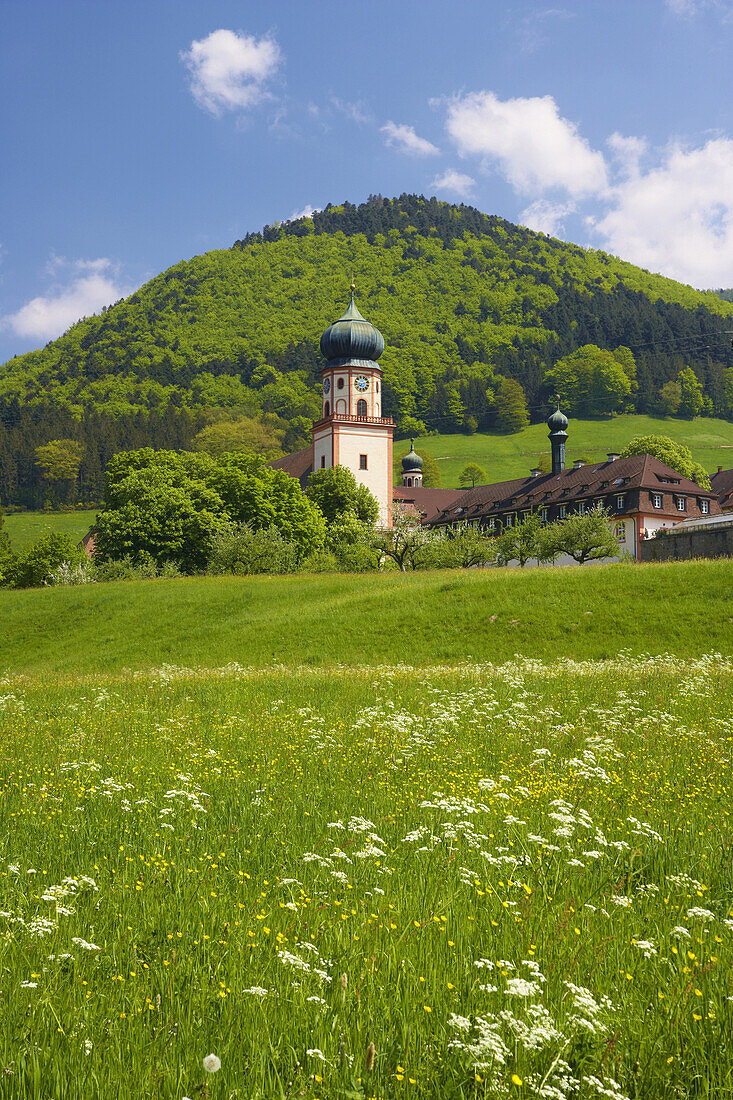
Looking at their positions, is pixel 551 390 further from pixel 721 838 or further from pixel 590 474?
pixel 721 838

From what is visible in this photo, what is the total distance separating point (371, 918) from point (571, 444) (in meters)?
161

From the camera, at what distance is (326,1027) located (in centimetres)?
379

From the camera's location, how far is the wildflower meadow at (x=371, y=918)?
3562 mm

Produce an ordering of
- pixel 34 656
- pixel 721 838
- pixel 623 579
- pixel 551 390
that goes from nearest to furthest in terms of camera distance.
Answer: pixel 721 838 < pixel 623 579 < pixel 34 656 < pixel 551 390

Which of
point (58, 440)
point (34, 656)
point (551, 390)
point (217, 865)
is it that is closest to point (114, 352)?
point (58, 440)

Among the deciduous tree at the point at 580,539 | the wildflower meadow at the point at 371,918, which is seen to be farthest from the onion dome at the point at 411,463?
the wildflower meadow at the point at 371,918

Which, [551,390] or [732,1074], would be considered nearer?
[732,1074]

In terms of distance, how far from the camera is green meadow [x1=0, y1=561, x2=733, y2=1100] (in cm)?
358

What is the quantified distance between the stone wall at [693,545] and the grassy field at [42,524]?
95506 mm

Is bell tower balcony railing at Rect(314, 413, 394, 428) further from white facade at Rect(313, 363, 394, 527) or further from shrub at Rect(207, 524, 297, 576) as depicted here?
shrub at Rect(207, 524, 297, 576)

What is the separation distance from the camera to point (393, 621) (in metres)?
35.0

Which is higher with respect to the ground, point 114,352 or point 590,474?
point 114,352

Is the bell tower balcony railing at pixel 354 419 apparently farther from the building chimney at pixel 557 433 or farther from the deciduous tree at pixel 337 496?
the building chimney at pixel 557 433

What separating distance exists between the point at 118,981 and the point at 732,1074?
3.09 metres
